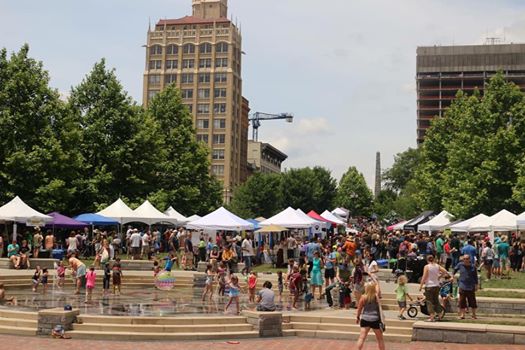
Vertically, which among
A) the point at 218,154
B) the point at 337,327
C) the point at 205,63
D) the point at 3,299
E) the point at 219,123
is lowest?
the point at 337,327

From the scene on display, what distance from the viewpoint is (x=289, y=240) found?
31406 millimetres

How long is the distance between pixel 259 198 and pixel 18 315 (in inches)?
2966

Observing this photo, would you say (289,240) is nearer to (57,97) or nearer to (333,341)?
(333,341)

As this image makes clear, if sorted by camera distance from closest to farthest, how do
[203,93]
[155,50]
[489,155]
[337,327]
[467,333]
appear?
[467,333] → [337,327] → [489,155] → [203,93] → [155,50]

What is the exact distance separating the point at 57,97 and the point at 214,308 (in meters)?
28.1

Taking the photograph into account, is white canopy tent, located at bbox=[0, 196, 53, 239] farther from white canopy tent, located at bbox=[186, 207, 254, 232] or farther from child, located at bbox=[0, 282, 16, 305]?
child, located at bbox=[0, 282, 16, 305]

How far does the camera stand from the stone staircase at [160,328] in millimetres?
15627

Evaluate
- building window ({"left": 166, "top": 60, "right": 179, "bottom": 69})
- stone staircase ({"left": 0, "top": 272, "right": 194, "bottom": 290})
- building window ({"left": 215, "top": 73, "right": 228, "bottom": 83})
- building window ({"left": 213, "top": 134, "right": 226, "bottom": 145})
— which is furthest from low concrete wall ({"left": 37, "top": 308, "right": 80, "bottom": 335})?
building window ({"left": 166, "top": 60, "right": 179, "bottom": 69})

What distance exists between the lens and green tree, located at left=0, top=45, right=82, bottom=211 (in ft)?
130

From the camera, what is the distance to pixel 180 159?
2263 inches

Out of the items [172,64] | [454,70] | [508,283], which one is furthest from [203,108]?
[508,283]

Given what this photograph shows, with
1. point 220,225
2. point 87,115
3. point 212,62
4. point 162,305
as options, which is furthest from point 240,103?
point 162,305

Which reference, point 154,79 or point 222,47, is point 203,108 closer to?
point 154,79

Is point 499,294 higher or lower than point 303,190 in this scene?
lower
